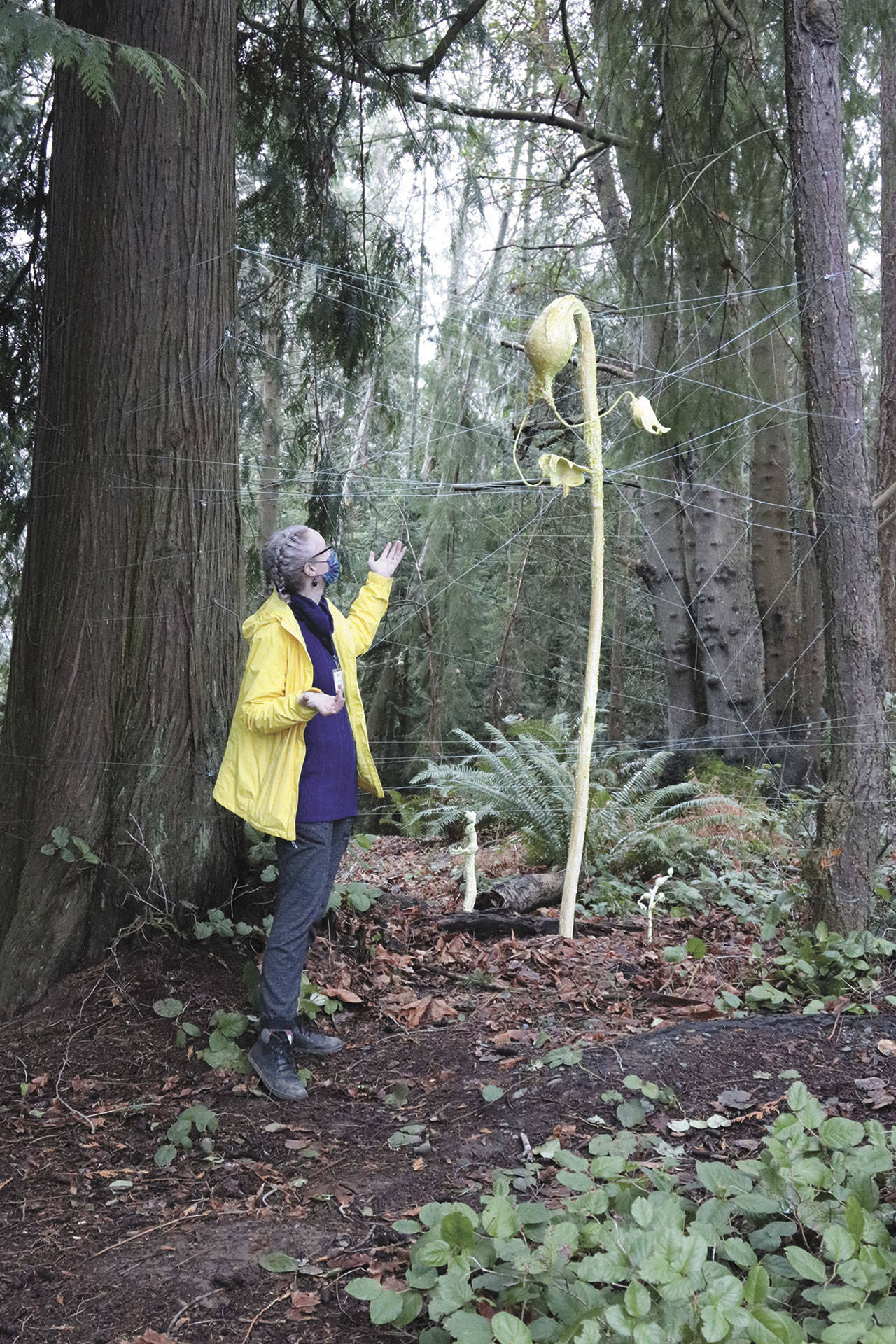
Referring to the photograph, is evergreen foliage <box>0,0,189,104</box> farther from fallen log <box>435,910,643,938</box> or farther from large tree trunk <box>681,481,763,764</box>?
large tree trunk <box>681,481,763,764</box>

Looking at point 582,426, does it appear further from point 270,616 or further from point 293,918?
point 293,918

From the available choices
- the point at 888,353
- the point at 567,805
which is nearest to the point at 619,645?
the point at 888,353

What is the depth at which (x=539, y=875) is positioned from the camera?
4969 mm

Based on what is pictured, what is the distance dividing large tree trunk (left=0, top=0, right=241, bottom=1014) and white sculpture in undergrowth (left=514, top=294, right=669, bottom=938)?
1348mm

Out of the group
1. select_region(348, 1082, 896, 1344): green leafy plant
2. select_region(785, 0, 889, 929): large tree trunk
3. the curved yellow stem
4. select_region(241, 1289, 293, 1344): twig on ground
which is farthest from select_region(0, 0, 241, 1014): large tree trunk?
select_region(785, 0, 889, 929): large tree trunk

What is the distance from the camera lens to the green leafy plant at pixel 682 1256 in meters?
1.54

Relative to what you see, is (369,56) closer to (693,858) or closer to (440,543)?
(693,858)

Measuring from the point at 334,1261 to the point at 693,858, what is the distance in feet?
12.0

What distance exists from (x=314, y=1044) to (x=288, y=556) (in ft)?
5.35

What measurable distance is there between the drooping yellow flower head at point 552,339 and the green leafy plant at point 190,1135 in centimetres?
242

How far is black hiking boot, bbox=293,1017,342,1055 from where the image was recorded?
3.25m

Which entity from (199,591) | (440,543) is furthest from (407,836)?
(199,591)

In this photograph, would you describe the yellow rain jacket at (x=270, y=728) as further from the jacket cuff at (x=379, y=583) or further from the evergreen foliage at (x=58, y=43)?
the evergreen foliage at (x=58, y=43)

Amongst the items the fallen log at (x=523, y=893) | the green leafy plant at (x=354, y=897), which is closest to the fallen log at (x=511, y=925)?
the fallen log at (x=523, y=893)
